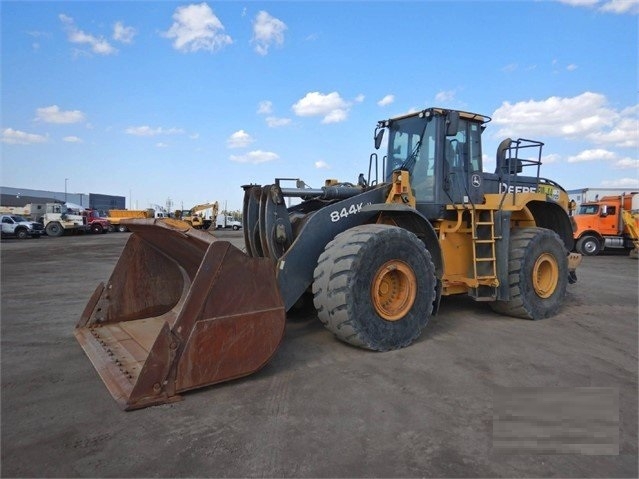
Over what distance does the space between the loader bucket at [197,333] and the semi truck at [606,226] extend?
64.1 ft

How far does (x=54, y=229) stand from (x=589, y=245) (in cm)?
3445

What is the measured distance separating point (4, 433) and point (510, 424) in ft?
11.1

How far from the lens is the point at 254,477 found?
94.7 inches

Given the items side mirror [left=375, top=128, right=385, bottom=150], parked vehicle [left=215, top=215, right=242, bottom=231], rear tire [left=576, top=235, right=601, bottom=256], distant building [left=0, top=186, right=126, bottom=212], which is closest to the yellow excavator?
parked vehicle [left=215, top=215, right=242, bottom=231]

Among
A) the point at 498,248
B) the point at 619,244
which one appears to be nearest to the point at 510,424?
the point at 498,248

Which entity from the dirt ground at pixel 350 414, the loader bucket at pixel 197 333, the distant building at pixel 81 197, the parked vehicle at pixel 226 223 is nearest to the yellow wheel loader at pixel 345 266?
the loader bucket at pixel 197 333

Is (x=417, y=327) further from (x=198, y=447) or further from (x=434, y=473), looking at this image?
(x=198, y=447)

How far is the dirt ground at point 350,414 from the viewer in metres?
2.54

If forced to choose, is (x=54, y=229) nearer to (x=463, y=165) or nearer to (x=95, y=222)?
(x=95, y=222)

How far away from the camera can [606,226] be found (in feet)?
63.4

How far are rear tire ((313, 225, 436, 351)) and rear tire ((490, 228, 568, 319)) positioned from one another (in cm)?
181

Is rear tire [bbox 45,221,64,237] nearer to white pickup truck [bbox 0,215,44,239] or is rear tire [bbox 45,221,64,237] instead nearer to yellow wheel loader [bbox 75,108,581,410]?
white pickup truck [bbox 0,215,44,239]

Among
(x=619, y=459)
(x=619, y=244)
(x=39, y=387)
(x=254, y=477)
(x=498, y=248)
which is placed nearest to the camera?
(x=254, y=477)

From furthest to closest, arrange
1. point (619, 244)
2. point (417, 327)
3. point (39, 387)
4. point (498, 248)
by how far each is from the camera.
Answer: point (619, 244), point (498, 248), point (417, 327), point (39, 387)
